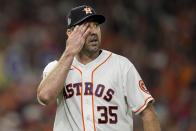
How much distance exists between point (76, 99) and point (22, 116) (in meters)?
4.94

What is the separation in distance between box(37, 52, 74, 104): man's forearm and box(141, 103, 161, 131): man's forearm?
2.06ft

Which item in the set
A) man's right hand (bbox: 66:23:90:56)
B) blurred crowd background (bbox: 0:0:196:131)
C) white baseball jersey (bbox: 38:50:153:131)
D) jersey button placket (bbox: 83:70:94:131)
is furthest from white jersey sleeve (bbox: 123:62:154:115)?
blurred crowd background (bbox: 0:0:196:131)

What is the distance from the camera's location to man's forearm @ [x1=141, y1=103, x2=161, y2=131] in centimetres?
357

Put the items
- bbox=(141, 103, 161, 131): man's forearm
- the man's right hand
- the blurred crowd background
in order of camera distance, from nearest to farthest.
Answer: bbox=(141, 103, 161, 131): man's forearm → the man's right hand → the blurred crowd background

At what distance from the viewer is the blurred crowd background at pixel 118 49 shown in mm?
8289

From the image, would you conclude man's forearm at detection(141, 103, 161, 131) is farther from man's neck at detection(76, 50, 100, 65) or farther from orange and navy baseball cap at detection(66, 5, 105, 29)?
orange and navy baseball cap at detection(66, 5, 105, 29)

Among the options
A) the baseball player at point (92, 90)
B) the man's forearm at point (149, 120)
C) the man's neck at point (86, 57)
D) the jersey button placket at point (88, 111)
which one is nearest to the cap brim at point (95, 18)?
the baseball player at point (92, 90)

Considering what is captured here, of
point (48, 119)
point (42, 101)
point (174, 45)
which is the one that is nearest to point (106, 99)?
point (42, 101)

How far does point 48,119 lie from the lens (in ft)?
27.1

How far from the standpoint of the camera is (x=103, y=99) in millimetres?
3680

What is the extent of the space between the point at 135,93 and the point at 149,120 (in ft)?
0.73

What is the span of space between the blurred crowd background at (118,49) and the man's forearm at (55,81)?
420 cm

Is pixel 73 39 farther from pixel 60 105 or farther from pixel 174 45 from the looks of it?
pixel 174 45

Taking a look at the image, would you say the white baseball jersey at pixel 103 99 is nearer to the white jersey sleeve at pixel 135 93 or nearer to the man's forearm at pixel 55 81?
the white jersey sleeve at pixel 135 93
